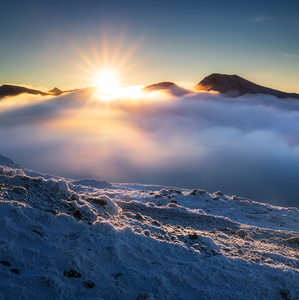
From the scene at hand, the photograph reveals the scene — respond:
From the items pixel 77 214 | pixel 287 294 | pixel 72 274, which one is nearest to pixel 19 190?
pixel 77 214

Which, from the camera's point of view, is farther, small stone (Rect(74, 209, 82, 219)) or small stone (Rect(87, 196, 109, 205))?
small stone (Rect(87, 196, 109, 205))

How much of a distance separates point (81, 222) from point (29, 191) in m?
2.18

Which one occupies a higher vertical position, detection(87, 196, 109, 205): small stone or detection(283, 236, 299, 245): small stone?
detection(87, 196, 109, 205): small stone

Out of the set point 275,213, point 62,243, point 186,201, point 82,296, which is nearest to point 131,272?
point 82,296

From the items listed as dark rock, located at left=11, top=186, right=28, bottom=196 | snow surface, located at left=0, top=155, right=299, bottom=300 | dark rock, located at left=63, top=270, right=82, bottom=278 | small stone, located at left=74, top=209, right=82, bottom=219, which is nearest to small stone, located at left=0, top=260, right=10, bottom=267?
snow surface, located at left=0, top=155, right=299, bottom=300

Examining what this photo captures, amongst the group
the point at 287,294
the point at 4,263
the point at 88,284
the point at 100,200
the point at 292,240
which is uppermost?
the point at 100,200

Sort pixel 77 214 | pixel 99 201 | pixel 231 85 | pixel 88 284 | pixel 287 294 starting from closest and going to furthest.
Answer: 1. pixel 88 284
2. pixel 287 294
3. pixel 77 214
4. pixel 99 201
5. pixel 231 85

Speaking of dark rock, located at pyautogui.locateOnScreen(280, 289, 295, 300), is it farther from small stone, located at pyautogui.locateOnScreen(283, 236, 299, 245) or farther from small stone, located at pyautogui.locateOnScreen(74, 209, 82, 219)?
small stone, located at pyautogui.locateOnScreen(74, 209, 82, 219)

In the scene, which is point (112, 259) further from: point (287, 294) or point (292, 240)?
point (292, 240)

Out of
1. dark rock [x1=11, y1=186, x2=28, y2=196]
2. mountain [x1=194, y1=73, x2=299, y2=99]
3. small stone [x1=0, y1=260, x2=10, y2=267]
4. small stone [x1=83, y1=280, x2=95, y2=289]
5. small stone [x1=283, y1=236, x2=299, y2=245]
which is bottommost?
small stone [x1=283, y1=236, x2=299, y2=245]

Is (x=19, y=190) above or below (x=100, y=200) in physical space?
above

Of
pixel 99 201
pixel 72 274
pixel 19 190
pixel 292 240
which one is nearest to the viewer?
pixel 72 274

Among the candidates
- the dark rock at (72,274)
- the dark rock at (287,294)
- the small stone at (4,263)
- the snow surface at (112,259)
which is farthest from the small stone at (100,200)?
the dark rock at (287,294)

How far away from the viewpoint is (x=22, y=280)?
10.6ft
